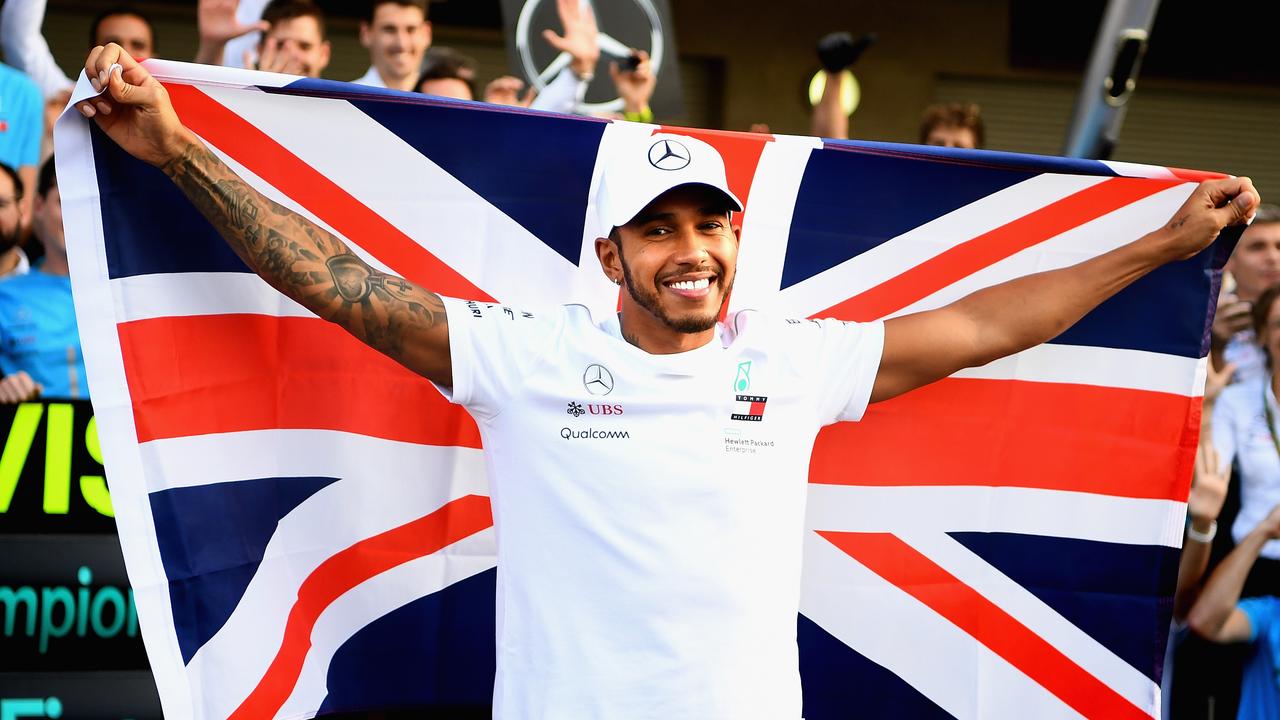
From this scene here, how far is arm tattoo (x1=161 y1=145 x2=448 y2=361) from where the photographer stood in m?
2.96

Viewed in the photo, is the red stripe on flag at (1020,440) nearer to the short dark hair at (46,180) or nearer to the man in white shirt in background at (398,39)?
the man in white shirt in background at (398,39)

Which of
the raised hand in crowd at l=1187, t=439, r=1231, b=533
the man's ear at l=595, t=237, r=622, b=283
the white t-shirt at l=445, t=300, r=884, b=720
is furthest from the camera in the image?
the raised hand in crowd at l=1187, t=439, r=1231, b=533

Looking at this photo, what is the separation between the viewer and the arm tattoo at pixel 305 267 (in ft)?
9.71

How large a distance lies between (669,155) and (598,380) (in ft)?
1.76

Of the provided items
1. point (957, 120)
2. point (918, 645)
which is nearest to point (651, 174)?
point (918, 645)

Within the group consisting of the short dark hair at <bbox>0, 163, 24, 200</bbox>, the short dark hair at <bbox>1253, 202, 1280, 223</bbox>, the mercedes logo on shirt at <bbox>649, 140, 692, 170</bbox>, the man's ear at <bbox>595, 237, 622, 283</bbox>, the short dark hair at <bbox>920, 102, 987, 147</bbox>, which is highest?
the short dark hair at <bbox>920, 102, 987, 147</bbox>

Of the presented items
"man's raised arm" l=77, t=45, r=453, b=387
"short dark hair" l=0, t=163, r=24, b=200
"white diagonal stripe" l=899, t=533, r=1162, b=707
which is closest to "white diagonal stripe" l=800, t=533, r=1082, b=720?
"white diagonal stripe" l=899, t=533, r=1162, b=707

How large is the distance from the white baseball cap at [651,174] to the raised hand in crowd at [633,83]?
223 cm

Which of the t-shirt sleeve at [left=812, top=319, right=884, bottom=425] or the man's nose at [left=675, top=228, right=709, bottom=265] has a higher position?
the man's nose at [left=675, top=228, right=709, bottom=265]

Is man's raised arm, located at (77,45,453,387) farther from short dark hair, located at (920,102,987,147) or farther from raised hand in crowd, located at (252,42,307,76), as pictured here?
short dark hair, located at (920,102,987,147)

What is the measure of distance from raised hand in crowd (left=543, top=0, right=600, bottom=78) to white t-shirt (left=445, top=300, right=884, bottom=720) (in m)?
2.36

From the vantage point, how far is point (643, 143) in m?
3.22

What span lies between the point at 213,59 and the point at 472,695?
2409 millimetres

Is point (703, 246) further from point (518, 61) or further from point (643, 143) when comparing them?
point (518, 61)
